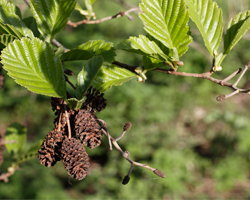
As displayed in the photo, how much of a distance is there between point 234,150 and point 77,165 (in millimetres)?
4582

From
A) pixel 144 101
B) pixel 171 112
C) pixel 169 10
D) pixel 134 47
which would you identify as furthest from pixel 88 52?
Result: pixel 171 112

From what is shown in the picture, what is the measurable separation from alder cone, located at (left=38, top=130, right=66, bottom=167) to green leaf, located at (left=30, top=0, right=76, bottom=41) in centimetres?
36

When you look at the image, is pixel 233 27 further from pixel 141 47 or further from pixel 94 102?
pixel 94 102

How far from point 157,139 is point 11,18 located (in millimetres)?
3779

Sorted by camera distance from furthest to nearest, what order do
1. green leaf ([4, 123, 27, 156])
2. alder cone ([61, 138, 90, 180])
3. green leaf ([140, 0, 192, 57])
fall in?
1. green leaf ([4, 123, 27, 156])
2. green leaf ([140, 0, 192, 57])
3. alder cone ([61, 138, 90, 180])

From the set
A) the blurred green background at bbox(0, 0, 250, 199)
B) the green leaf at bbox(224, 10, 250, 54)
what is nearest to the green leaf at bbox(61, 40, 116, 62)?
the green leaf at bbox(224, 10, 250, 54)

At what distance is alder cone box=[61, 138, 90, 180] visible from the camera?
2.39ft

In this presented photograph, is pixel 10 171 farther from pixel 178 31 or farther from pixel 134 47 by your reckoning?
pixel 178 31

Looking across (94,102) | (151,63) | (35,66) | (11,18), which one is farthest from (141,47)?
(11,18)

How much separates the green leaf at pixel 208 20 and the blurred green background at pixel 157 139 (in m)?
2.38

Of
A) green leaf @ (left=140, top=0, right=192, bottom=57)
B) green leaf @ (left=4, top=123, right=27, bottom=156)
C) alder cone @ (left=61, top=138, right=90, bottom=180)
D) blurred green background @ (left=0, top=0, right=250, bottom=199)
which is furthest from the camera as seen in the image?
blurred green background @ (left=0, top=0, right=250, bottom=199)

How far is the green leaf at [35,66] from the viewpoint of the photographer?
744 mm

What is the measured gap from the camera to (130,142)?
162 inches

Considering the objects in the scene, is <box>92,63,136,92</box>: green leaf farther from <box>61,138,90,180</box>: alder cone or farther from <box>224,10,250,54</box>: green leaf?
<box>224,10,250,54</box>: green leaf
